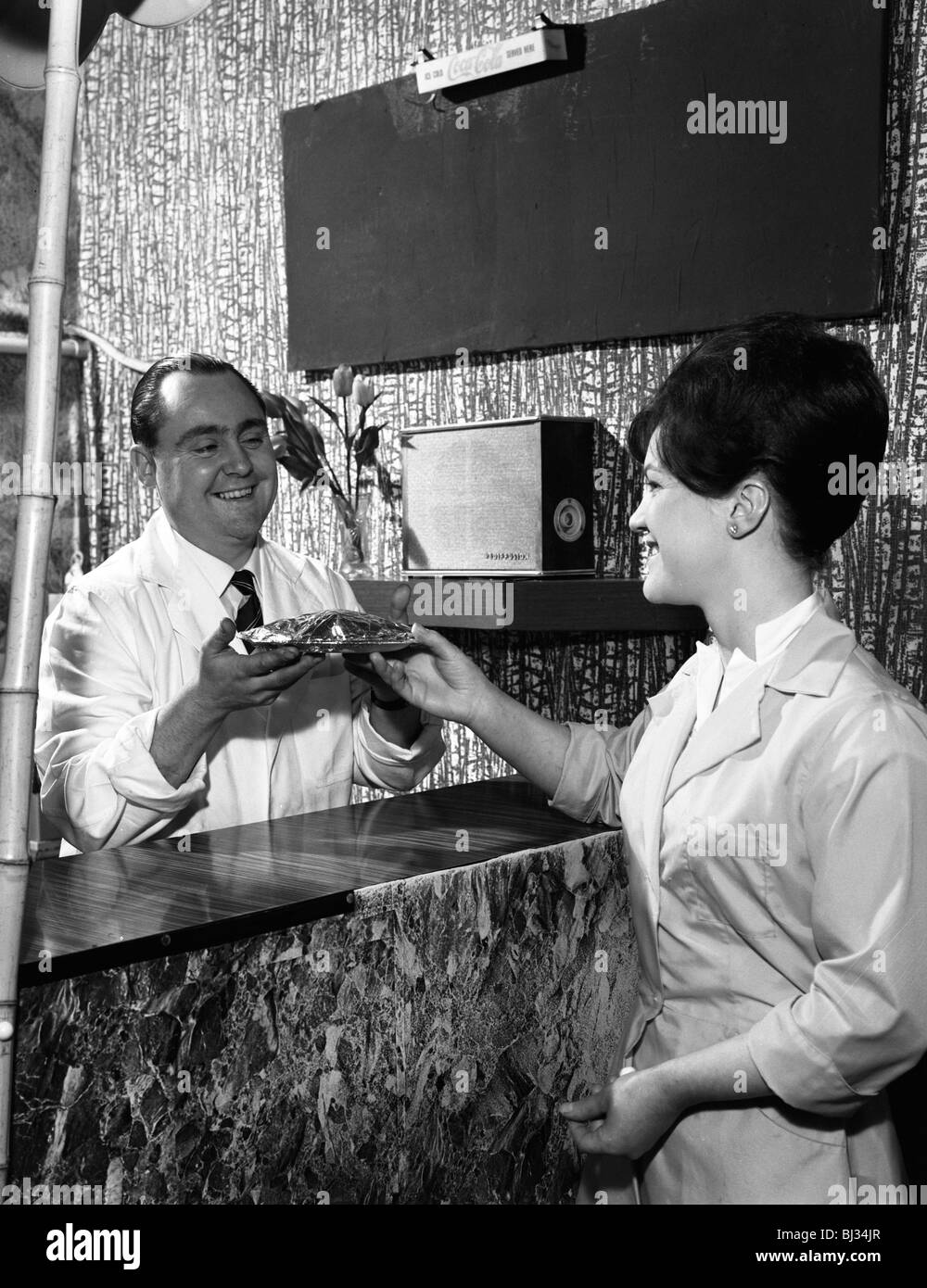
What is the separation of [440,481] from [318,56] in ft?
4.29

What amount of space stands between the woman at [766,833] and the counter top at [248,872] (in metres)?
0.29

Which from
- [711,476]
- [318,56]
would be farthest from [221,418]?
[318,56]

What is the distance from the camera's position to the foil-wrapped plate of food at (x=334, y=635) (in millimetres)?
1737

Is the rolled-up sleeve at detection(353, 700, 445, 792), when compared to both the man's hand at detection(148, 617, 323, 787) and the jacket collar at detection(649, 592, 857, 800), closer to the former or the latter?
the man's hand at detection(148, 617, 323, 787)

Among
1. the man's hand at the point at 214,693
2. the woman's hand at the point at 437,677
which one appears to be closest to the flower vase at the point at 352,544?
the woman's hand at the point at 437,677

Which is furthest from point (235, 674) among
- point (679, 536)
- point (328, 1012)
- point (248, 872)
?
point (679, 536)

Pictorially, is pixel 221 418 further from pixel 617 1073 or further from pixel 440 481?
pixel 617 1073

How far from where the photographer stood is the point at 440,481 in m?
2.76

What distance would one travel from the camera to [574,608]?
8.34 feet

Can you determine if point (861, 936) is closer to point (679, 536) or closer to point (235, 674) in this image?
point (679, 536)

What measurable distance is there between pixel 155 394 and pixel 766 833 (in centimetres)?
136

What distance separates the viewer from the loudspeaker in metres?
2.58

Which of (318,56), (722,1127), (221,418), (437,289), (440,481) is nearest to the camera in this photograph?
(722,1127)

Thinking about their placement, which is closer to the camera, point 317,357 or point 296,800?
point 296,800
